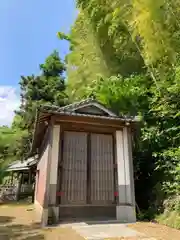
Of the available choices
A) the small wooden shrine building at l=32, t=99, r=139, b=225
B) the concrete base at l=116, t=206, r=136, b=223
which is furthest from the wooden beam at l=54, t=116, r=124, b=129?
the concrete base at l=116, t=206, r=136, b=223

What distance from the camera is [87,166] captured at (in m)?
6.34

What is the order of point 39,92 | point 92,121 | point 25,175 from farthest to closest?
point 25,175, point 39,92, point 92,121

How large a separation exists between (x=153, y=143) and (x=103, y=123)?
1.97 m

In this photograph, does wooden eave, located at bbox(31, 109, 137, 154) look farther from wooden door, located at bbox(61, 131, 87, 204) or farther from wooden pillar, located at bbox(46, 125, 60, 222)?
wooden door, located at bbox(61, 131, 87, 204)

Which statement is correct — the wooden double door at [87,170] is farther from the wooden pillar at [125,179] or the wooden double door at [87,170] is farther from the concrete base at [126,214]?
the concrete base at [126,214]

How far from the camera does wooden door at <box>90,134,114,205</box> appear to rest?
20.2 feet

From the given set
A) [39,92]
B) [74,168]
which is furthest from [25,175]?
[74,168]

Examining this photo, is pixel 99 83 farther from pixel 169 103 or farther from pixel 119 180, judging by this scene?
pixel 119 180

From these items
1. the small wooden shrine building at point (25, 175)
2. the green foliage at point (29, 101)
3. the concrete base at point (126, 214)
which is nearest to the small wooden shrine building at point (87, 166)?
the concrete base at point (126, 214)

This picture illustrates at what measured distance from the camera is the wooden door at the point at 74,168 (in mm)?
5895

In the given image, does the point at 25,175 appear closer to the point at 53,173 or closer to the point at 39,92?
the point at 39,92

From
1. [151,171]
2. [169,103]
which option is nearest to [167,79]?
[169,103]

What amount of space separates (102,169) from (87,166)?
19.4 inches

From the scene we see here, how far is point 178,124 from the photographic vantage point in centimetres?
649
